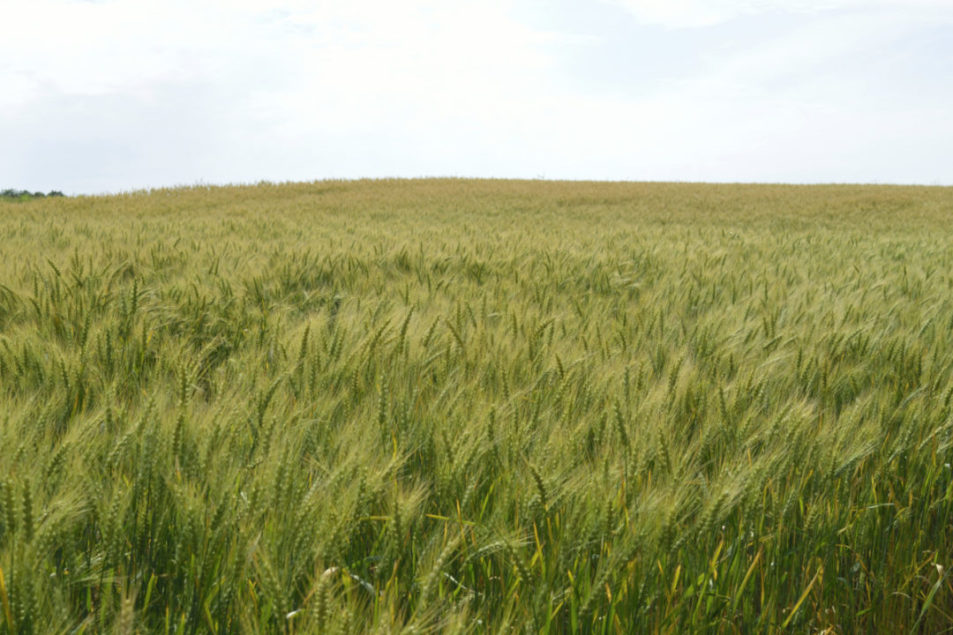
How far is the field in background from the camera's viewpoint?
896 millimetres

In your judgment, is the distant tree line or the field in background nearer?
the field in background

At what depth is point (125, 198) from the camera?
20.1 meters

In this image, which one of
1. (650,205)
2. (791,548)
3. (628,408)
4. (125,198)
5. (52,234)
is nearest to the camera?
(791,548)

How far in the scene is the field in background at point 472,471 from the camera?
896 millimetres

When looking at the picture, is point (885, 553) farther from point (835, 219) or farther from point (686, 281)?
point (835, 219)

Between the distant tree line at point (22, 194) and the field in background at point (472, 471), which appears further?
the distant tree line at point (22, 194)

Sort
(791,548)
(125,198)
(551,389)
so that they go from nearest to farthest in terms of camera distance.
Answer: (791,548) < (551,389) < (125,198)

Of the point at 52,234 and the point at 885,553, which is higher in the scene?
the point at 52,234

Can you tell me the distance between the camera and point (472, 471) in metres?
1.19

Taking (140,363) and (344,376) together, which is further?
(140,363)

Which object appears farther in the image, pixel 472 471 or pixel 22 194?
pixel 22 194

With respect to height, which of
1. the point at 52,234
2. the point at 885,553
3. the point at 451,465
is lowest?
the point at 885,553

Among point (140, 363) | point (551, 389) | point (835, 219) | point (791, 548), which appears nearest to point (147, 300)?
point (140, 363)

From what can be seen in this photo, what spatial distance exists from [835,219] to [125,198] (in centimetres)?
2072
